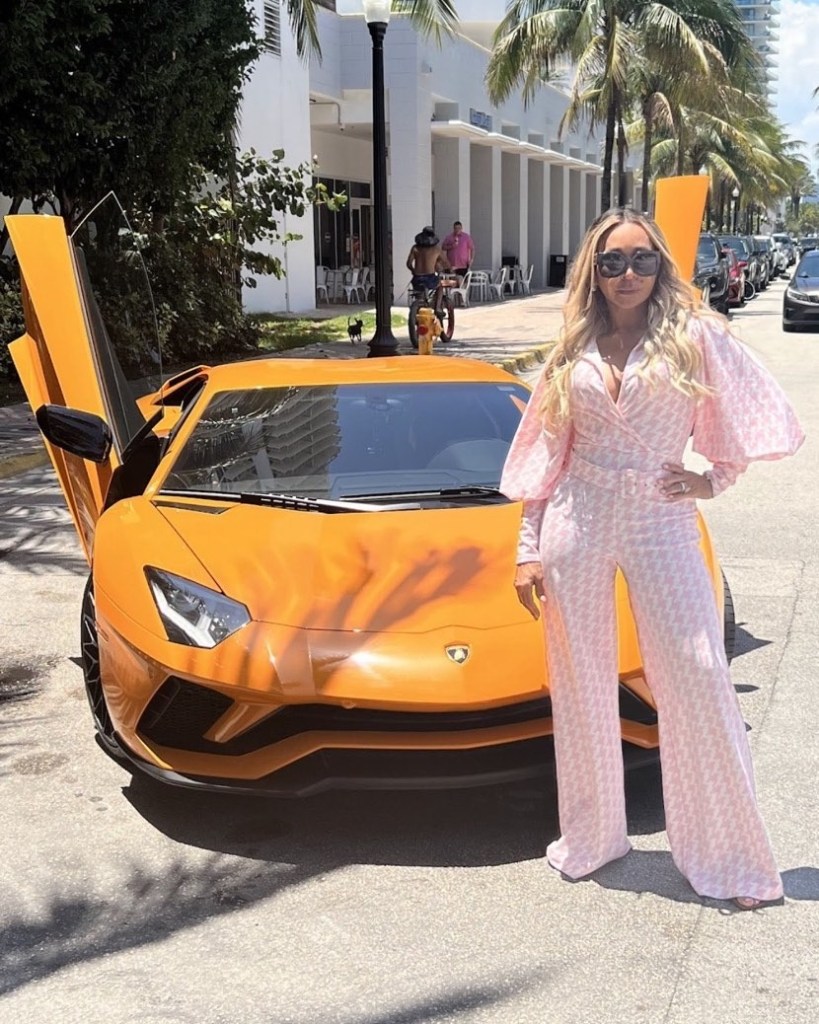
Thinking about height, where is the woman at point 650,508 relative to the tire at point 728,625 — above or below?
above

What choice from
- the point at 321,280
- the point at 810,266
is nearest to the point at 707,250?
the point at 810,266

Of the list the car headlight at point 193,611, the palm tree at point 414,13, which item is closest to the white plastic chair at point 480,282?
the palm tree at point 414,13

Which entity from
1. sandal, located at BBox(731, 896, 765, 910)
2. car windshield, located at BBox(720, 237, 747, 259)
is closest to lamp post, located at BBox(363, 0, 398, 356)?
sandal, located at BBox(731, 896, 765, 910)

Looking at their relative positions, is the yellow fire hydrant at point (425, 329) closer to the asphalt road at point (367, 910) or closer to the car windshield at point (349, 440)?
the car windshield at point (349, 440)

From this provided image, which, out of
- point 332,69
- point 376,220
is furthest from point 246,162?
point 332,69

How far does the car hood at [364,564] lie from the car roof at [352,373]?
0.91m

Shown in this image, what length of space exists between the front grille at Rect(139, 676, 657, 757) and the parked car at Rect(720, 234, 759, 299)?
31.1m

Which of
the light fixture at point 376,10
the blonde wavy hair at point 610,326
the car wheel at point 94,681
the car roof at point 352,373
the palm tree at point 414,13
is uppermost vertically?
the palm tree at point 414,13

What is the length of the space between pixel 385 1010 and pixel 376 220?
492 inches

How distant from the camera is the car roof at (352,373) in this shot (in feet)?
16.3

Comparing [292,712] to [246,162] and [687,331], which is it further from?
[246,162]

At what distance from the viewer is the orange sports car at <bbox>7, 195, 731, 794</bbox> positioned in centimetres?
329

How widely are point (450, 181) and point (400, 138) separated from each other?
4.24 metres

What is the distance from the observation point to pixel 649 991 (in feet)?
9.05
